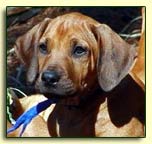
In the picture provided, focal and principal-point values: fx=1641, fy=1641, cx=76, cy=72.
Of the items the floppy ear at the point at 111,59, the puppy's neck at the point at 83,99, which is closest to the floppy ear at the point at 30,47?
the puppy's neck at the point at 83,99

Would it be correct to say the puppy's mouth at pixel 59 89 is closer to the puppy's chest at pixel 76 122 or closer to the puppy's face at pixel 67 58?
the puppy's face at pixel 67 58

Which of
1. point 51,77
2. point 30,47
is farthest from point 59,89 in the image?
point 30,47

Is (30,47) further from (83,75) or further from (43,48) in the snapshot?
(83,75)

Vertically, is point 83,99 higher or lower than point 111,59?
lower

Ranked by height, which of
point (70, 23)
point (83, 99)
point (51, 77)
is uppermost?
point (70, 23)

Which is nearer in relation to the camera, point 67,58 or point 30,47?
point 67,58
